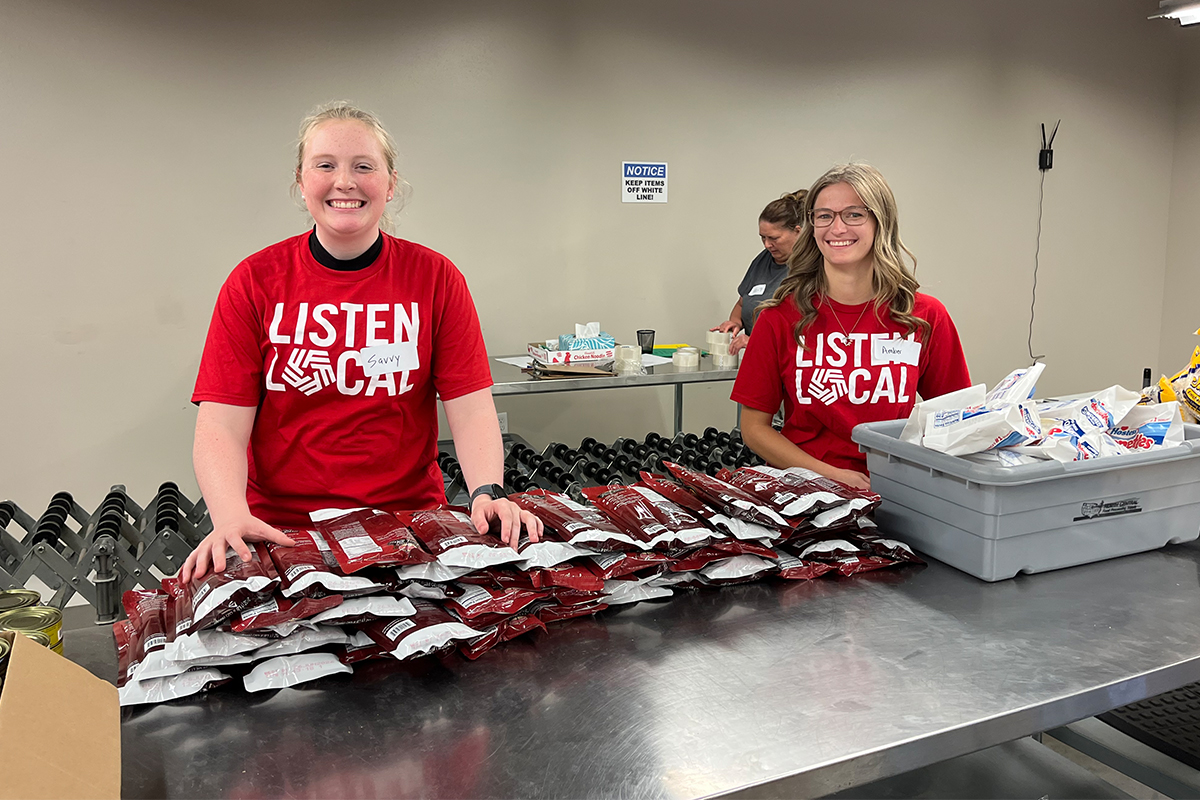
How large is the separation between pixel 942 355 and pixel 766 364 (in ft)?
1.32

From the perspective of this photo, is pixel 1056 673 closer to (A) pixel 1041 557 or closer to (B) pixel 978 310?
(A) pixel 1041 557

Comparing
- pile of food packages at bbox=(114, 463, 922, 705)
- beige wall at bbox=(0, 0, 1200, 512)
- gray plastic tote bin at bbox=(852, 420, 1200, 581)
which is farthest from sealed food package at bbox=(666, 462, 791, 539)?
beige wall at bbox=(0, 0, 1200, 512)

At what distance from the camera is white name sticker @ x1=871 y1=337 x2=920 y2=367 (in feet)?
6.20

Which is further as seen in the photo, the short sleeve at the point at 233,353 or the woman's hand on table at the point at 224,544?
the short sleeve at the point at 233,353

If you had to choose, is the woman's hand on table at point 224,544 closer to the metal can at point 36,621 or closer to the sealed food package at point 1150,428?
the metal can at point 36,621

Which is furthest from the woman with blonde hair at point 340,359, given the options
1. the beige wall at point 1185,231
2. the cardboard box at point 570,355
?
the beige wall at point 1185,231

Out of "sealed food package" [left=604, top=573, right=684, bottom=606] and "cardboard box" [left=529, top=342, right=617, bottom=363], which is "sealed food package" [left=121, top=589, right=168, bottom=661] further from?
"cardboard box" [left=529, top=342, right=617, bottom=363]

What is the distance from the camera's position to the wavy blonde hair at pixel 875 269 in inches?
75.0

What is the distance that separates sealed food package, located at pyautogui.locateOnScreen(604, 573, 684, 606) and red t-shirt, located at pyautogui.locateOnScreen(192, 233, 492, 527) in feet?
1.89

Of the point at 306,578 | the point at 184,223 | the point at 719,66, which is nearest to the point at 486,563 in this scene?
the point at 306,578

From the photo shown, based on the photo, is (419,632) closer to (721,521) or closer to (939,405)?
(721,521)

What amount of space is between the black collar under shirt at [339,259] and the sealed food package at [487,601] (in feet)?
2.42

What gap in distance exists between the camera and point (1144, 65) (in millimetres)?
5664

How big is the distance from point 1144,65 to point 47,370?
6673mm
